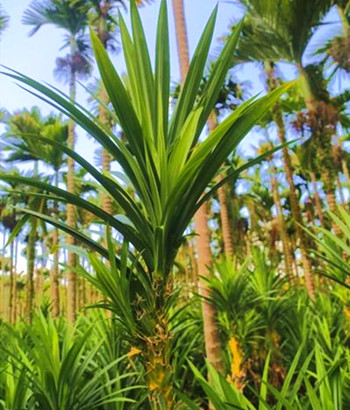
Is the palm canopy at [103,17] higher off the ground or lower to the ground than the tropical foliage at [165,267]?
higher

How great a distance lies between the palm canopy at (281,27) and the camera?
779 centimetres

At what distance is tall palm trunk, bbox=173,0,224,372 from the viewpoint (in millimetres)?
3668

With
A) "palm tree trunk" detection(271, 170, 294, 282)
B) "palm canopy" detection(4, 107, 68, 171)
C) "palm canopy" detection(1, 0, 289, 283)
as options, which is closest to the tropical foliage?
"palm canopy" detection(1, 0, 289, 283)

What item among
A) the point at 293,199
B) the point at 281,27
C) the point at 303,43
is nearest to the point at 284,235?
the point at 293,199

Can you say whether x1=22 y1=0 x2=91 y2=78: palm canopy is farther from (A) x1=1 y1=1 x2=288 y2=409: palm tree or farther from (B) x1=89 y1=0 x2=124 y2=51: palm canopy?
(A) x1=1 y1=1 x2=288 y2=409: palm tree

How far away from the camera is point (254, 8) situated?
8.13 m

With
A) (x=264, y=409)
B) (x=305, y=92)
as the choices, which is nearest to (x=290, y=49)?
(x=305, y=92)

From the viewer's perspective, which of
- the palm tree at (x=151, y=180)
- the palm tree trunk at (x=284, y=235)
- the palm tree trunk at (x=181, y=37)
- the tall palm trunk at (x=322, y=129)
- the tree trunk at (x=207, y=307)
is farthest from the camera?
the palm tree trunk at (x=284, y=235)

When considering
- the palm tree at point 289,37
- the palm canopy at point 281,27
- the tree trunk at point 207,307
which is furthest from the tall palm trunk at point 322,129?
the tree trunk at point 207,307

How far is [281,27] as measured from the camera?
8016mm

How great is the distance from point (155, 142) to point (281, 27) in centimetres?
738

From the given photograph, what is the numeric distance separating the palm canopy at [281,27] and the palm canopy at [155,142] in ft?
22.8

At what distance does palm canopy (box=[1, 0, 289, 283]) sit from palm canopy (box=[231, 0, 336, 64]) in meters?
6.95

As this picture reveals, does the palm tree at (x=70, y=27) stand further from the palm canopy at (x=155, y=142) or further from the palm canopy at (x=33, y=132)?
the palm canopy at (x=155, y=142)
